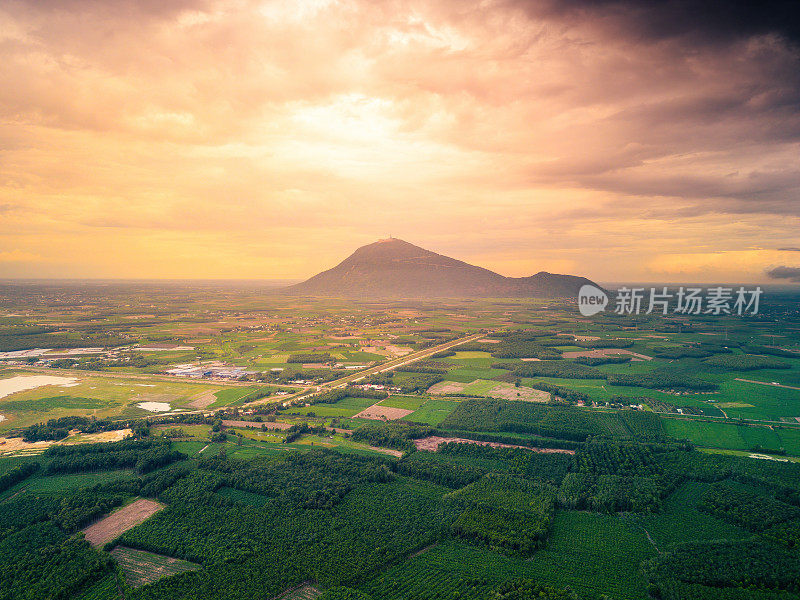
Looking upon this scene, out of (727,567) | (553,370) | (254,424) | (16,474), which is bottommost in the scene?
(16,474)

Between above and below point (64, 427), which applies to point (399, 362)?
above

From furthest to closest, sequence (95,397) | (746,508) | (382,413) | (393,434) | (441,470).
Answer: (95,397), (382,413), (393,434), (441,470), (746,508)

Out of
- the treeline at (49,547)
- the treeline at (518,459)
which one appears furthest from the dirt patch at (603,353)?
the treeline at (49,547)

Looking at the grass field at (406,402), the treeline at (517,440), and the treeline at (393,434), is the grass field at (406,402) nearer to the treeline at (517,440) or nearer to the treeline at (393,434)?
the treeline at (393,434)

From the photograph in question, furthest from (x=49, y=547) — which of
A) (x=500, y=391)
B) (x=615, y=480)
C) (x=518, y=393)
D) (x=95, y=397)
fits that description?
(x=518, y=393)

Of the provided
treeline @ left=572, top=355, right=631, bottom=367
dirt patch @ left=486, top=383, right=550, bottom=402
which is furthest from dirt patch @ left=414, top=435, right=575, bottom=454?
treeline @ left=572, top=355, right=631, bottom=367

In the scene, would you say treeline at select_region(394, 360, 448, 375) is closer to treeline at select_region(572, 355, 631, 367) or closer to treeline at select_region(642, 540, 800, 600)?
treeline at select_region(572, 355, 631, 367)

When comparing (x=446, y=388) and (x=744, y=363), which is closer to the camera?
(x=446, y=388)

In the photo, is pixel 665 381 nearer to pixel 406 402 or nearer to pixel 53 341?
pixel 406 402
